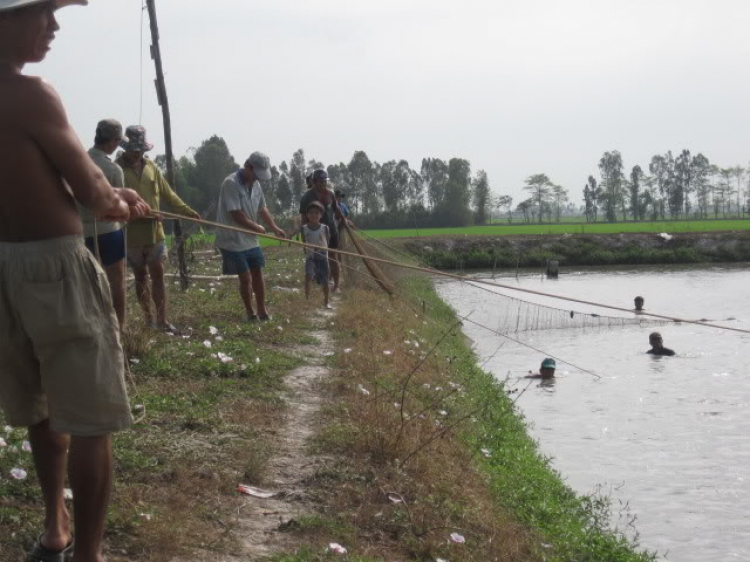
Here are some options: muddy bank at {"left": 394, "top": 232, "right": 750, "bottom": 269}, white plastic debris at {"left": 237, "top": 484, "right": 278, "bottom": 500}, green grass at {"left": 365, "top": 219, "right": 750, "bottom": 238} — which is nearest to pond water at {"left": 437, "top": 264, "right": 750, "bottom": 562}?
white plastic debris at {"left": 237, "top": 484, "right": 278, "bottom": 500}

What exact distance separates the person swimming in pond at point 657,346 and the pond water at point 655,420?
120 mm

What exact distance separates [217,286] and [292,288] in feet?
5.79

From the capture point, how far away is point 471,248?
39625 millimetres

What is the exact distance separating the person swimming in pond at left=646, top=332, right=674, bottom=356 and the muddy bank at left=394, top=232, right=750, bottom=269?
69.0 ft

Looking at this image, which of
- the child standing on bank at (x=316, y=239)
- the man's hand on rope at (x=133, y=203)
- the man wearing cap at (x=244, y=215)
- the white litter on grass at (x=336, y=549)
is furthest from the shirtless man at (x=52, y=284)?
the child standing on bank at (x=316, y=239)

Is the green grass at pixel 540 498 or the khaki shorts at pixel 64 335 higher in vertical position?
the khaki shorts at pixel 64 335

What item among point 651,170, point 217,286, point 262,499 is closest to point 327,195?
point 217,286

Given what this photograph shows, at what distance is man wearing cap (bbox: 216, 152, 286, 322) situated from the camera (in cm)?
887

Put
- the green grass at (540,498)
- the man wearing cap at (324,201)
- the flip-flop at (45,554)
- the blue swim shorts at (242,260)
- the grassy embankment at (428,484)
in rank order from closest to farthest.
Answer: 1. the flip-flop at (45,554)
2. the grassy embankment at (428,484)
3. the green grass at (540,498)
4. the blue swim shorts at (242,260)
5. the man wearing cap at (324,201)

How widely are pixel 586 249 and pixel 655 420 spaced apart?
96.5ft

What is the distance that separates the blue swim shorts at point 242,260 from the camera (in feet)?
29.5

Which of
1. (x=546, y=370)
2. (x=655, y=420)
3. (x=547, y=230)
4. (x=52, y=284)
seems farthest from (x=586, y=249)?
(x=52, y=284)

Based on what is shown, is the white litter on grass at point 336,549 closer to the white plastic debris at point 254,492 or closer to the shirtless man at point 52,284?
the white plastic debris at point 254,492

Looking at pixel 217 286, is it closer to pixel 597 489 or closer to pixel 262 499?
pixel 597 489
